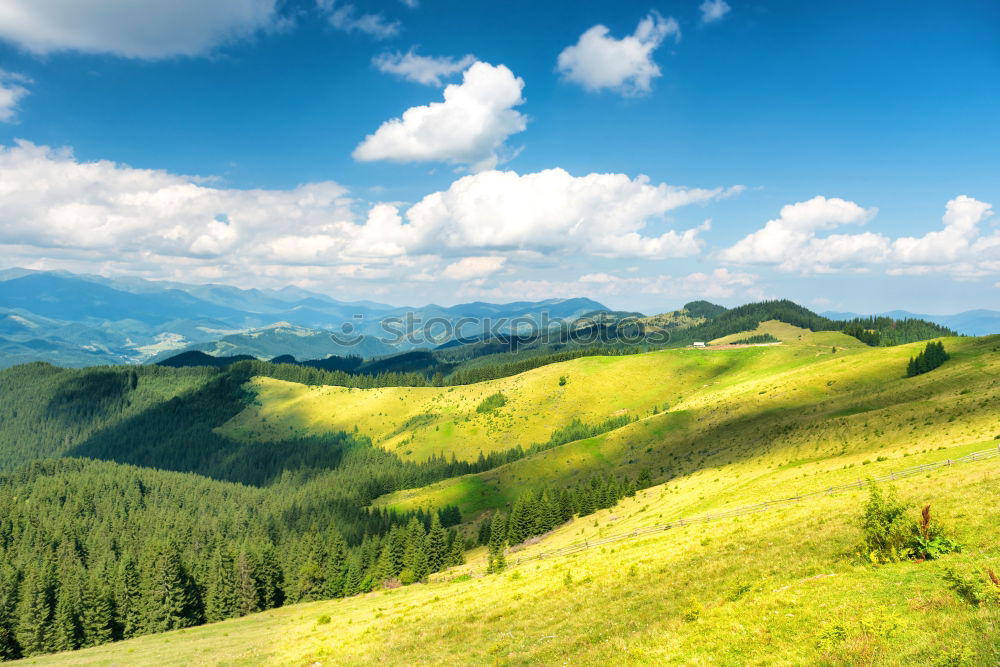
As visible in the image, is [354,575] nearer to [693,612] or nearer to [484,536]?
[484,536]

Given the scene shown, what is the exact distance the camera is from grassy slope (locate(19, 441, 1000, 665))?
16.3m

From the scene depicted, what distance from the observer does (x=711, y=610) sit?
21875mm

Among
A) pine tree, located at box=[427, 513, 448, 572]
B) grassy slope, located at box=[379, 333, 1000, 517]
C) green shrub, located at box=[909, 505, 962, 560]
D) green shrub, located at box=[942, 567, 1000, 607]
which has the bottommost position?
pine tree, located at box=[427, 513, 448, 572]

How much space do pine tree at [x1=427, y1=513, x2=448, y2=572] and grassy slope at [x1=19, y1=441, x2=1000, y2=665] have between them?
45.3 meters

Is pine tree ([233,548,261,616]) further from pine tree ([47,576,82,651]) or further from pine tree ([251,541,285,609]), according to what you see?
pine tree ([47,576,82,651])

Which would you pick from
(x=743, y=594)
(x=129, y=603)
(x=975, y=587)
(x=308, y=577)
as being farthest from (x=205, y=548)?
(x=975, y=587)

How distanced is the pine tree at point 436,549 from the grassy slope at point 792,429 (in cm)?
4390

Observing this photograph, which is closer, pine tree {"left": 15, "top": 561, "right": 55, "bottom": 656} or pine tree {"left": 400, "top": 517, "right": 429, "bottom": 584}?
pine tree {"left": 15, "top": 561, "right": 55, "bottom": 656}

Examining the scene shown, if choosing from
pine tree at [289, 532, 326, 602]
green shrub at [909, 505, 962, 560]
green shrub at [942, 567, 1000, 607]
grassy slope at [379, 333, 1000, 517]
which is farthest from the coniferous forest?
green shrub at [942, 567, 1000, 607]

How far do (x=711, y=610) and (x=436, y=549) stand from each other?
7893cm

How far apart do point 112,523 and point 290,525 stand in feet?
197

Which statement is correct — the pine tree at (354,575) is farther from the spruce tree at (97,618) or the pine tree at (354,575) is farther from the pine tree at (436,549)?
the spruce tree at (97,618)

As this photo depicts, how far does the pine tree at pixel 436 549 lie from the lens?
3556 inches

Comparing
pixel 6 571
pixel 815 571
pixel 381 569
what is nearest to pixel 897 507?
pixel 815 571
